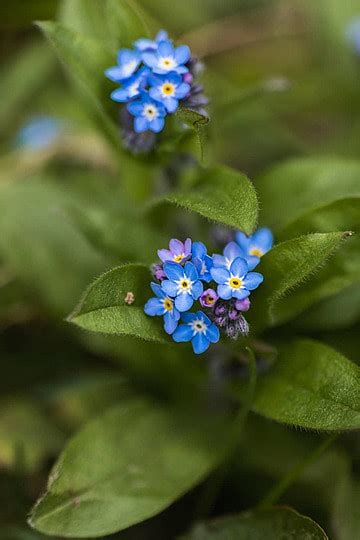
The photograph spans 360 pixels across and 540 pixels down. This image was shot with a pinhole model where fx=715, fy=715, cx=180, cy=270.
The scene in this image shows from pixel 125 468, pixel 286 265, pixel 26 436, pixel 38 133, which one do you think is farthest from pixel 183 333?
pixel 38 133

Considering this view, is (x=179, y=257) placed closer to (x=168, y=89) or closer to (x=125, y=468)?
(x=168, y=89)

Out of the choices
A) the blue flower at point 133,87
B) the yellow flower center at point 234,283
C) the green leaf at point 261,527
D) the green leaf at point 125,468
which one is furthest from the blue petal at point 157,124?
the green leaf at point 261,527

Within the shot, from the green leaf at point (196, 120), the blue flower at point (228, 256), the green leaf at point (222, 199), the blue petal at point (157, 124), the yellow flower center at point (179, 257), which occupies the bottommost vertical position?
the blue flower at point (228, 256)

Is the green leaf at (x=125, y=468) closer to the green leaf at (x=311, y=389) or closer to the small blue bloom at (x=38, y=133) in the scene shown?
the green leaf at (x=311, y=389)

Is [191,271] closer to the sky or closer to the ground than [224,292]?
closer to the sky

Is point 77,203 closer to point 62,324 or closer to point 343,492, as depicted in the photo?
point 62,324

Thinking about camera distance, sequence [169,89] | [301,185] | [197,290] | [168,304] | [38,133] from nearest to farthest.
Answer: [197,290], [168,304], [169,89], [301,185], [38,133]
